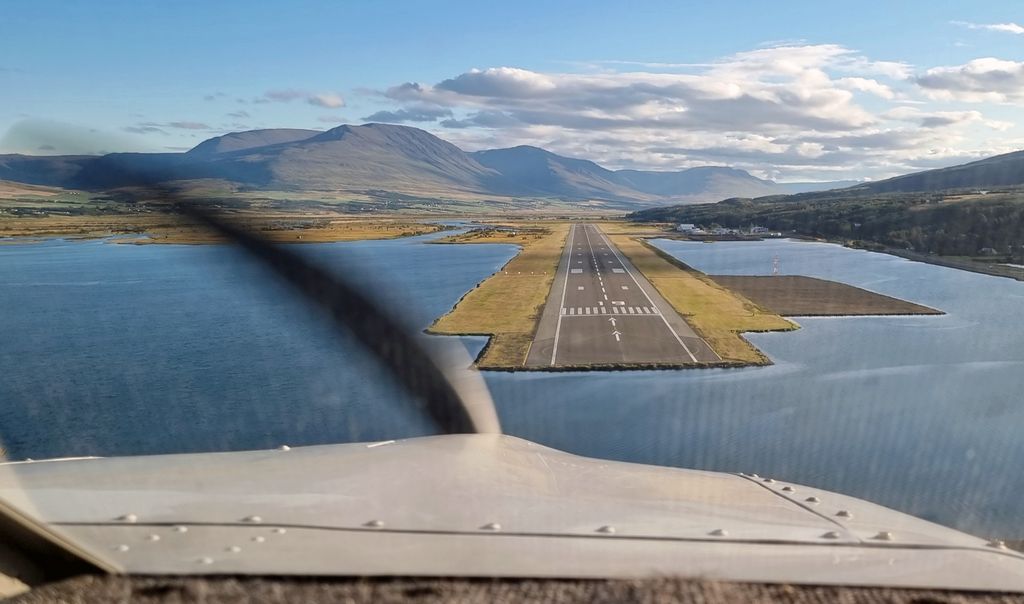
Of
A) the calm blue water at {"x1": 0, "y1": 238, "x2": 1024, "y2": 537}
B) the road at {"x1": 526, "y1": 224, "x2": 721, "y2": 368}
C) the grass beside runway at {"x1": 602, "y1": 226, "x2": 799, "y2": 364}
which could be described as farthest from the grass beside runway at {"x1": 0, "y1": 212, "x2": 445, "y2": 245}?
the grass beside runway at {"x1": 602, "y1": 226, "x2": 799, "y2": 364}

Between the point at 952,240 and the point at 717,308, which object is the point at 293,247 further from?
the point at 952,240

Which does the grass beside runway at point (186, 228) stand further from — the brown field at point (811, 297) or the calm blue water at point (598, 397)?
the brown field at point (811, 297)

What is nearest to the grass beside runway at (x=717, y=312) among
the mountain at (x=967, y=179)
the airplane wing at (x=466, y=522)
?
the airplane wing at (x=466, y=522)

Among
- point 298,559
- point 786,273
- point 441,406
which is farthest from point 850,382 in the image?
point 786,273

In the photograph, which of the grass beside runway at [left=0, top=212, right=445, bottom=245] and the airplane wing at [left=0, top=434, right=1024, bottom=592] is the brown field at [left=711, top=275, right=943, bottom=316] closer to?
the grass beside runway at [left=0, top=212, right=445, bottom=245]

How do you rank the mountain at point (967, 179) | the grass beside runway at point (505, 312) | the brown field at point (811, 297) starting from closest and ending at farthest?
the grass beside runway at point (505, 312), the brown field at point (811, 297), the mountain at point (967, 179)

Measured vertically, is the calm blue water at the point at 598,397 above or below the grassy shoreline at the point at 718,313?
below

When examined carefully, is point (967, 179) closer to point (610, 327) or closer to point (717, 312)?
point (717, 312)

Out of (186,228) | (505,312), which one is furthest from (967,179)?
(186,228)
